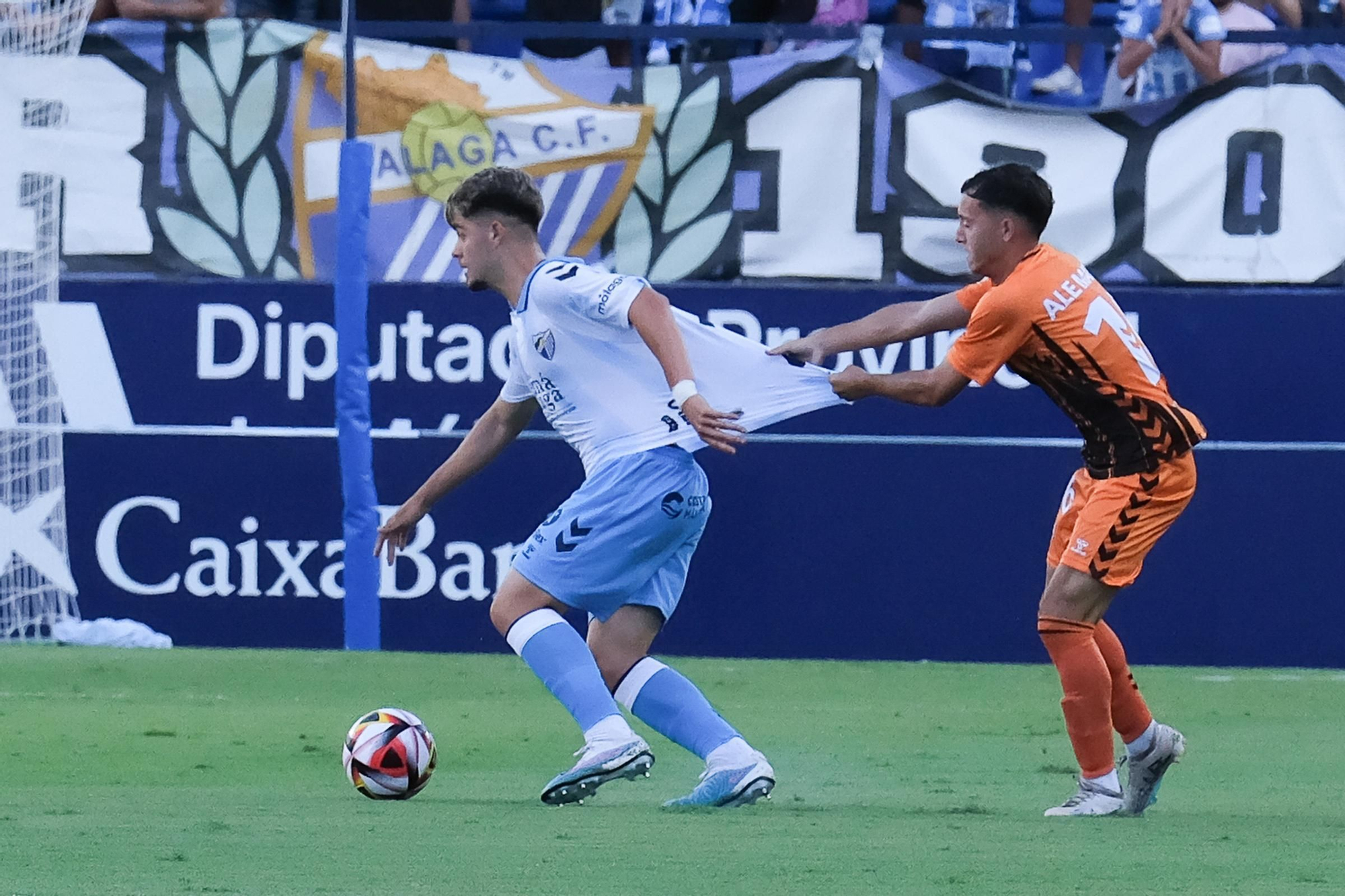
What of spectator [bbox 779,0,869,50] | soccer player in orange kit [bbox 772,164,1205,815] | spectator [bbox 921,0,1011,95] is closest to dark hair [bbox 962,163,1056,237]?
soccer player in orange kit [bbox 772,164,1205,815]

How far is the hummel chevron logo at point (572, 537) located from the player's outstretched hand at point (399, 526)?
0.63 m

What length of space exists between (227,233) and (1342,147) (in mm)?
5725

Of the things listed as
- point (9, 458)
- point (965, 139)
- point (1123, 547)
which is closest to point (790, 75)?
point (965, 139)

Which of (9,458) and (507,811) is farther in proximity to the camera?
(9,458)

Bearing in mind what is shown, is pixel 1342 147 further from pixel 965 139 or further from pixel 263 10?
pixel 263 10

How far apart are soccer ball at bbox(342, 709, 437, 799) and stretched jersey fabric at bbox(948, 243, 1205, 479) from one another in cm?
181

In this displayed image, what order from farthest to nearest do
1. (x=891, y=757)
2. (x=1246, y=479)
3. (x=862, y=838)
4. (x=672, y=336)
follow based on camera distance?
1. (x=1246, y=479)
2. (x=891, y=757)
3. (x=672, y=336)
4. (x=862, y=838)

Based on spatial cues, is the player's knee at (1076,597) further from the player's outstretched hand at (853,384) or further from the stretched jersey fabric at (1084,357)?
the player's outstretched hand at (853,384)

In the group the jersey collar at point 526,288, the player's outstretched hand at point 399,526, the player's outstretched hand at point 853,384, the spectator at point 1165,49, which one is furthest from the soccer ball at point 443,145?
the player's outstretched hand at point 853,384

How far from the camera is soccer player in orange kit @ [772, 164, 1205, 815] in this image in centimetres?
611

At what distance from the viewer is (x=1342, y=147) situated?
11312 mm

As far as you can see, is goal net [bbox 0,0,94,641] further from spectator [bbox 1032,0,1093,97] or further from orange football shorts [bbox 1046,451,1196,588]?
orange football shorts [bbox 1046,451,1196,588]

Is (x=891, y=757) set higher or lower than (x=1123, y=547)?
lower

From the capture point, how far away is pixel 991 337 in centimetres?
612
